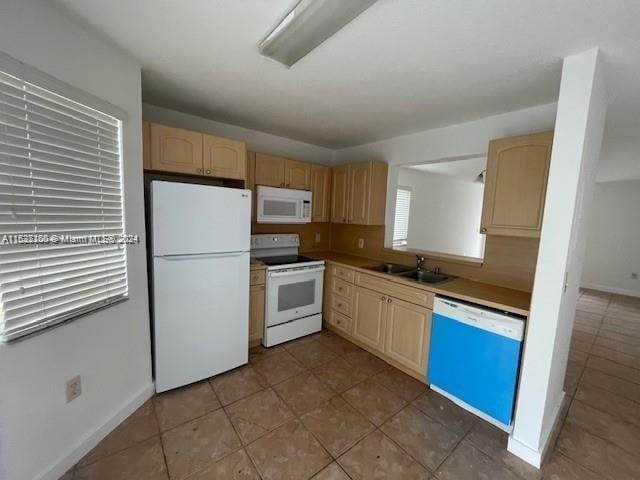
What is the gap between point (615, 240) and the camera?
5477 millimetres

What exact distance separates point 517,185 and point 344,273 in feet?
6.02

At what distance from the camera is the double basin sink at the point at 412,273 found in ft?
9.09

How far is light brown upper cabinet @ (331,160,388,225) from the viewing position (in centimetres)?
321

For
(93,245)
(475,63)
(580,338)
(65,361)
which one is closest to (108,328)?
(65,361)

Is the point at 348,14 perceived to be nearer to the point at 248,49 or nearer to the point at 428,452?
the point at 248,49

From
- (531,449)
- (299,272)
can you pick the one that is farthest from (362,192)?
(531,449)

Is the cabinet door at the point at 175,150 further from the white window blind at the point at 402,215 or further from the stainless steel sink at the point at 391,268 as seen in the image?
the white window blind at the point at 402,215

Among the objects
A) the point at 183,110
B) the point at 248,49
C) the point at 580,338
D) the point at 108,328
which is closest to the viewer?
the point at 248,49

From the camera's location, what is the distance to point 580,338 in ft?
11.2

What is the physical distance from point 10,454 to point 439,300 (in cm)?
269

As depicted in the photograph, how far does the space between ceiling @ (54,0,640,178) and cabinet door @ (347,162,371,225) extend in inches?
28.7

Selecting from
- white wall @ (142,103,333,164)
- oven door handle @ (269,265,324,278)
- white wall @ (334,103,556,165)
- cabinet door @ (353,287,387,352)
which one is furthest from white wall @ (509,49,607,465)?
white wall @ (142,103,333,164)

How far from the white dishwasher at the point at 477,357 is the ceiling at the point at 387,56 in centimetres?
162

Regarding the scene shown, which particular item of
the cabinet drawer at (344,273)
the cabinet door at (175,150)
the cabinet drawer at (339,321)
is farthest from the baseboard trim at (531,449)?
the cabinet door at (175,150)
